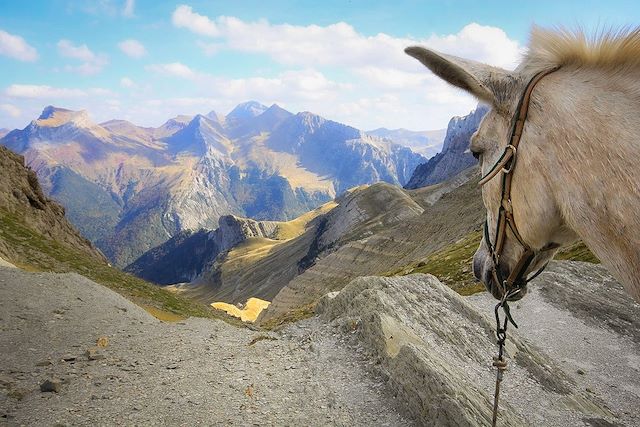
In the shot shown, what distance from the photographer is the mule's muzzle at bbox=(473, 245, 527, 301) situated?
351 cm

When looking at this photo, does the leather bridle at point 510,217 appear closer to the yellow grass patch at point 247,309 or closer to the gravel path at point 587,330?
the gravel path at point 587,330

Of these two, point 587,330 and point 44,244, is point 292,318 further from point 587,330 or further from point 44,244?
point 587,330

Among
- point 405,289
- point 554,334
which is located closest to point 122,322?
point 405,289

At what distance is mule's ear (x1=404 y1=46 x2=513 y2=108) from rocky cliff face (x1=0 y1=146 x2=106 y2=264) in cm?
3522

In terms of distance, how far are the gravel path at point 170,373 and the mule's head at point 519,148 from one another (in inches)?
296

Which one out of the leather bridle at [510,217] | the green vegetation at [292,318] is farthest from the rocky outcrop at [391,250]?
the leather bridle at [510,217]

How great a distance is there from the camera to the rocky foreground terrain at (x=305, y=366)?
29.2 feet

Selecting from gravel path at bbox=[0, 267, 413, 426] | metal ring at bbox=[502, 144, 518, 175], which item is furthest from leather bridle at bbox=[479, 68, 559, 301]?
gravel path at bbox=[0, 267, 413, 426]

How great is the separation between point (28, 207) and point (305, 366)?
38.2 metres

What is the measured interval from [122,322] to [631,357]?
2237 cm

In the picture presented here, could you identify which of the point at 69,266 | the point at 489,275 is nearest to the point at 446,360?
the point at 489,275

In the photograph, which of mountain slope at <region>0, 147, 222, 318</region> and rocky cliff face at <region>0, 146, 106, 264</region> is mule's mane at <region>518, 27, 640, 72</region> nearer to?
mountain slope at <region>0, 147, 222, 318</region>

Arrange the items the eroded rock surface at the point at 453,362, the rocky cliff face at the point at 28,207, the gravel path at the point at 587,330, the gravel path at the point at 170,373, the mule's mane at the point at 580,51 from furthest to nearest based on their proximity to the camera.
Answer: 1. the rocky cliff face at the point at 28,207
2. the gravel path at the point at 587,330
3. the eroded rock surface at the point at 453,362
4. the gravel path at the point at 170,373
5. the mule's mane at the point at 580,51

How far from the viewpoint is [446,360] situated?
1230cm
